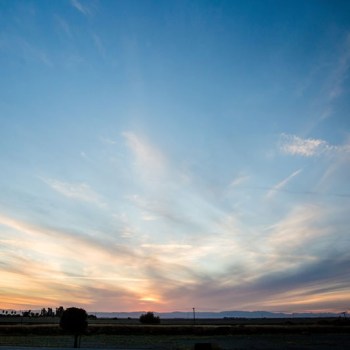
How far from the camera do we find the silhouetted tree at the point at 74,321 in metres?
46.1

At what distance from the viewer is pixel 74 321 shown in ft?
153

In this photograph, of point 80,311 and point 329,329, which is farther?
point 329,329

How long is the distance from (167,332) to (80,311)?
40.7 m

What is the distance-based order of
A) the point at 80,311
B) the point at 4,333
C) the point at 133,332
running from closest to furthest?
the point at 80,311, the point at 4,333, the point at 133,332

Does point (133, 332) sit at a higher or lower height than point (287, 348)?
higher

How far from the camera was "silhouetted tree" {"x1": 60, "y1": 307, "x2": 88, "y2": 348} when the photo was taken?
46.1m

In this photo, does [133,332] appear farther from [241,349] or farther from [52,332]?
[241,349]

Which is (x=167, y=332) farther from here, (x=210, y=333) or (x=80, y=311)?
(x=80, y=311)

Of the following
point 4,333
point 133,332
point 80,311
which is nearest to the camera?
point 80,311

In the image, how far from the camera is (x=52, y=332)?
78312mm

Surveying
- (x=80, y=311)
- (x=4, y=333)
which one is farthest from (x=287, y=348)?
(x=4, y=333)

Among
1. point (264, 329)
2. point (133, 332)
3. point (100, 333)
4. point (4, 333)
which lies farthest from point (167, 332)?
point (4, 333)

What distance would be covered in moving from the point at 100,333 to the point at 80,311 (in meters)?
37.2

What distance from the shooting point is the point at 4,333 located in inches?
3056
